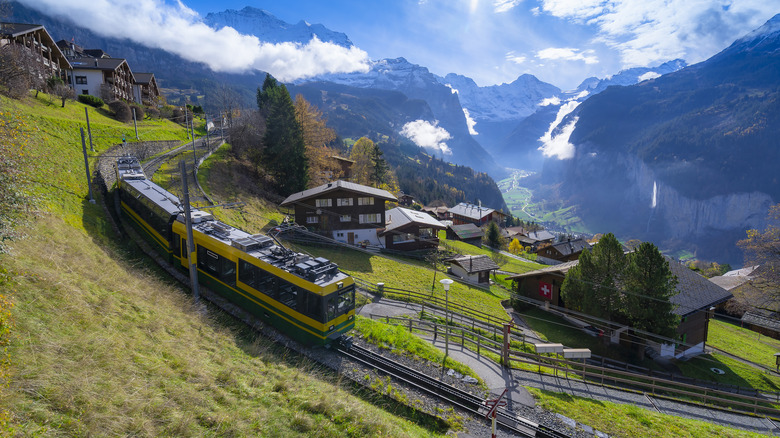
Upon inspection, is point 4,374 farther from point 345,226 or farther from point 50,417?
point 345,226

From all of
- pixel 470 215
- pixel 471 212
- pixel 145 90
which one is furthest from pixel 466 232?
pixel 145 90

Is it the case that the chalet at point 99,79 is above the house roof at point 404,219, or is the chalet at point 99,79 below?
above

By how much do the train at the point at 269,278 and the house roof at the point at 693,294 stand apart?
94.5 feet

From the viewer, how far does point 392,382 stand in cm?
1404

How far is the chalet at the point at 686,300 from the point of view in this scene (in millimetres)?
27781

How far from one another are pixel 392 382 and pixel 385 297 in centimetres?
1425

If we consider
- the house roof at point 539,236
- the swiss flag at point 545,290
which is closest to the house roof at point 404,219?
the swiss flag at point 545,290

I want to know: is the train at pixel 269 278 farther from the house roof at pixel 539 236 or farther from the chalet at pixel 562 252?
the house roof at pixel 539 236

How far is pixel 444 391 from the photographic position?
45.8 feet

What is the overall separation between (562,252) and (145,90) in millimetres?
95285

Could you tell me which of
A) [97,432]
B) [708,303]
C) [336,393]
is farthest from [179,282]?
[708,303]

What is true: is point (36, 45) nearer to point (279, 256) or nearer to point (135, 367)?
point (279, 256)

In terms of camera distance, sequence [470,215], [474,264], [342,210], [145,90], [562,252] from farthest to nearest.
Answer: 1. [470,215]
2. [145,90]
3. [562,252]
4. [342,210]
5. [474,264]

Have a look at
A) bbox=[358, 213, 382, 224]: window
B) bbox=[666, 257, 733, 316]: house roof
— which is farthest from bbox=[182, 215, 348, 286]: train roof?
bbox=[666, 257, 733, 316]: house roof
